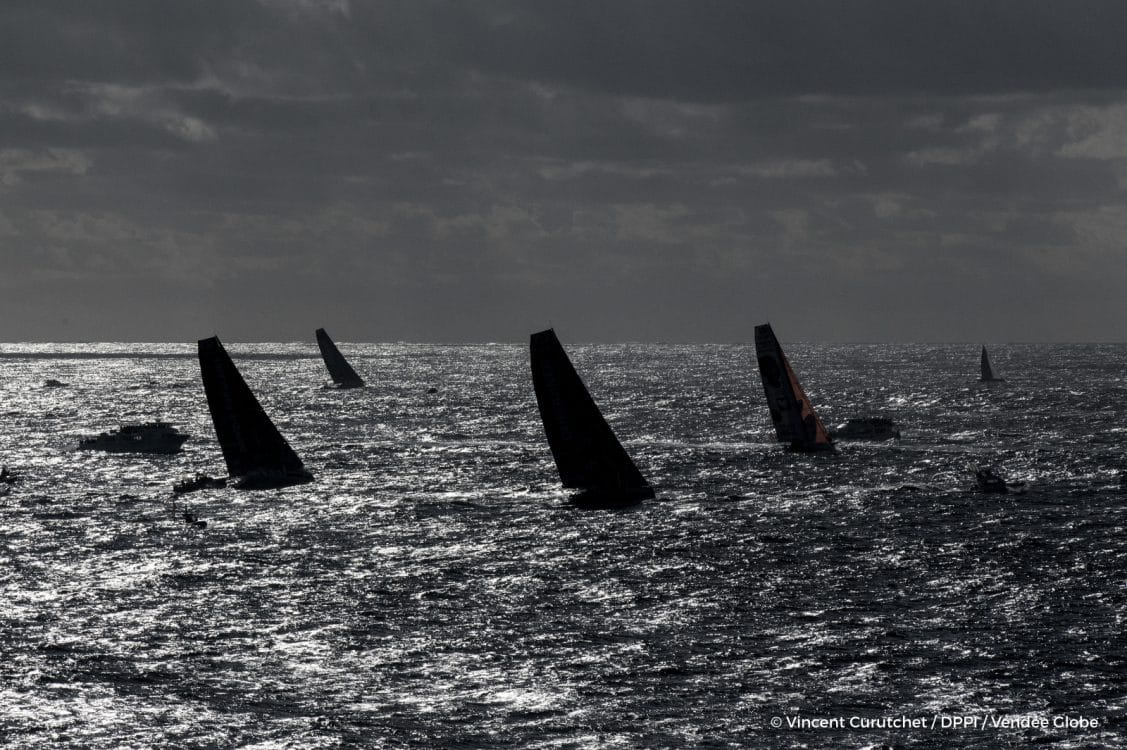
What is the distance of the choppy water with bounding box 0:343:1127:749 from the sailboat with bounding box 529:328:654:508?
1.49 m

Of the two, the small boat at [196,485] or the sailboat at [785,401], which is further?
the sailboat at [785,401]

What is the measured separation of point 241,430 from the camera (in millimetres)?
79500

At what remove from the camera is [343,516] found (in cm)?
6950

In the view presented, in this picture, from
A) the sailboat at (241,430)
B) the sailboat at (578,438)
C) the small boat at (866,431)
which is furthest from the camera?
the small boat at (866,431)

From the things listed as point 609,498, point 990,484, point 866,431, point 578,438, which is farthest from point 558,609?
point 866,431

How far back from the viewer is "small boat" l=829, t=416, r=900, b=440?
109 metres

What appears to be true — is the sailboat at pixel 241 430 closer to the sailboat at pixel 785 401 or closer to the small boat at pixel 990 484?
the sailboat at pixel 785 401

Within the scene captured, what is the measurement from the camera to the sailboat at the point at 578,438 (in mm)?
68938

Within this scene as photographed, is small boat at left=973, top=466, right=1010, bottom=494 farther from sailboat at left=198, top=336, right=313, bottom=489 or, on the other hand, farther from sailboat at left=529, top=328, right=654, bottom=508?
sailboat at left=198, top=336, right=313, bottom=489

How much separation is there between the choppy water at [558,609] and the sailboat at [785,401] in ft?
14.6

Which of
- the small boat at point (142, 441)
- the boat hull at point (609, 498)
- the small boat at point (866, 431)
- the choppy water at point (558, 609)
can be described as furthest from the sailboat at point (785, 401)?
the small boat at point (142, 441)

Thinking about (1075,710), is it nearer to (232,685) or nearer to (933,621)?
(933,621)

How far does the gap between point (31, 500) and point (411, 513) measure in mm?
24103

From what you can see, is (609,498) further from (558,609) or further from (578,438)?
(558,609)
